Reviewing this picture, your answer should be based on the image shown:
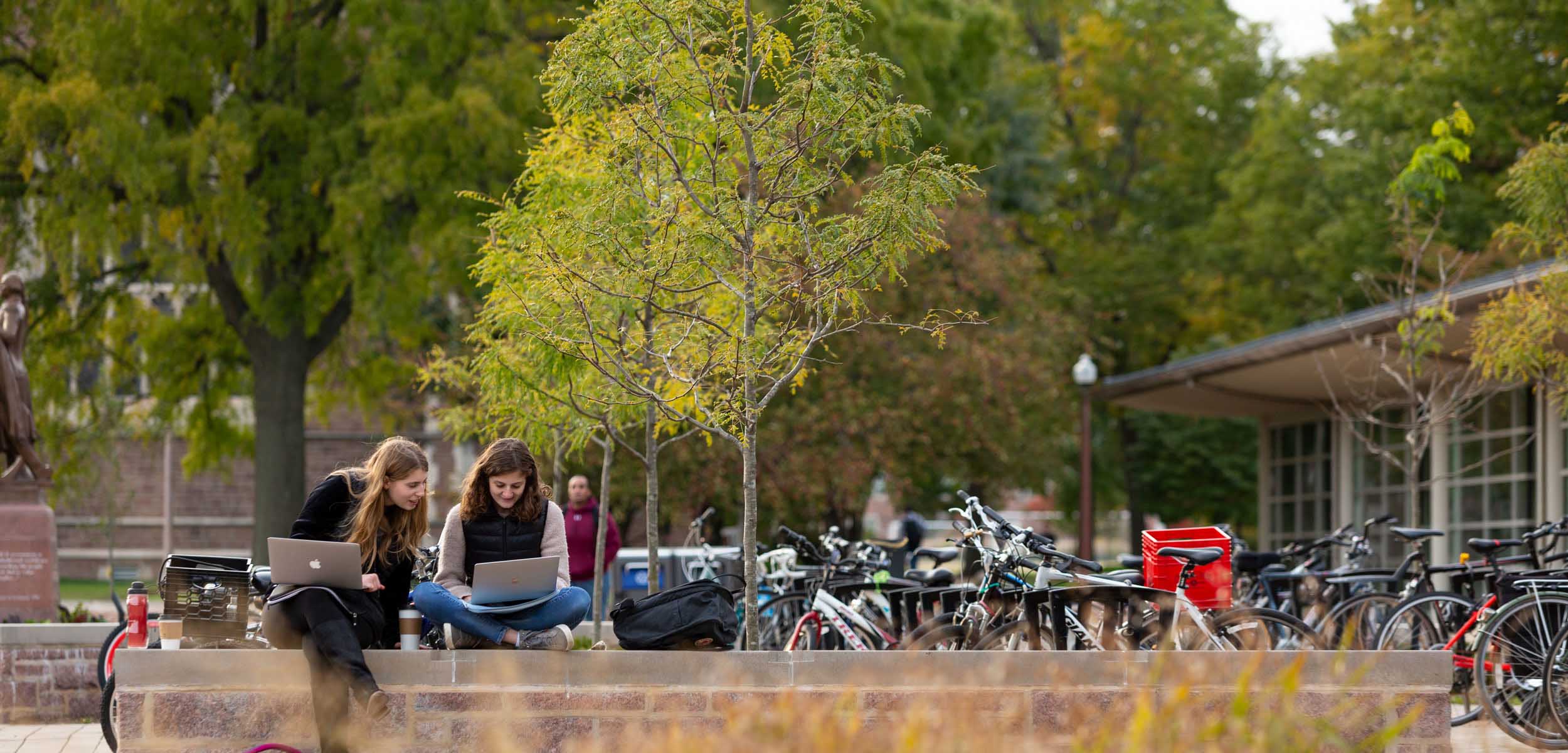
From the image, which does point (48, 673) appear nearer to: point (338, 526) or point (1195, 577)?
point (338, 526)

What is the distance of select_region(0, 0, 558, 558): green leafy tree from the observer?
17859 millimetres

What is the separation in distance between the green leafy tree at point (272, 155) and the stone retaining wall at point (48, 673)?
23.1 ft

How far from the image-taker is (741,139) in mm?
8516

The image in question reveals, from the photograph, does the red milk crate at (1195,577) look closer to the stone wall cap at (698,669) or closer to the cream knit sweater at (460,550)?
the stone wall cap at (698,669)

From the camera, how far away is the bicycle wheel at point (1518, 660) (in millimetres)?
8844

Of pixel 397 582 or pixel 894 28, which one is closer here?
pixel 397 582

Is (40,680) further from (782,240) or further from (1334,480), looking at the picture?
(1334,480)

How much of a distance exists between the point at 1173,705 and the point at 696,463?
63.3 ft

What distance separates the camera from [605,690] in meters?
6.83

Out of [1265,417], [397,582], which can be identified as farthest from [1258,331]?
[397,582]

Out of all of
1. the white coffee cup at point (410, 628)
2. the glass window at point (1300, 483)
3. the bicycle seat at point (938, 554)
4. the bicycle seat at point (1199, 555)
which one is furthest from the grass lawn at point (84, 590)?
the bicycle seat at point (1199, 555)

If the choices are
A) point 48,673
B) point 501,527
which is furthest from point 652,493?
point 48,673

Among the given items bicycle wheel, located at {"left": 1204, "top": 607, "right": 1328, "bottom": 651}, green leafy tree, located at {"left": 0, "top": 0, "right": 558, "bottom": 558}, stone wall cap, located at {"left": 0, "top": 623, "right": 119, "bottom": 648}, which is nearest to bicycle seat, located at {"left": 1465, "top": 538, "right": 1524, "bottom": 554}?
bicycle wheel, located at {"left": 1204, "top": 607, "right": 1328, "bottom": 651}

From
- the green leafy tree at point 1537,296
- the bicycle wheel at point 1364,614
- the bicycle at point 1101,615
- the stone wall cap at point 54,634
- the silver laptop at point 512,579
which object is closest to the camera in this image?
the silver laptop at point 512,579
